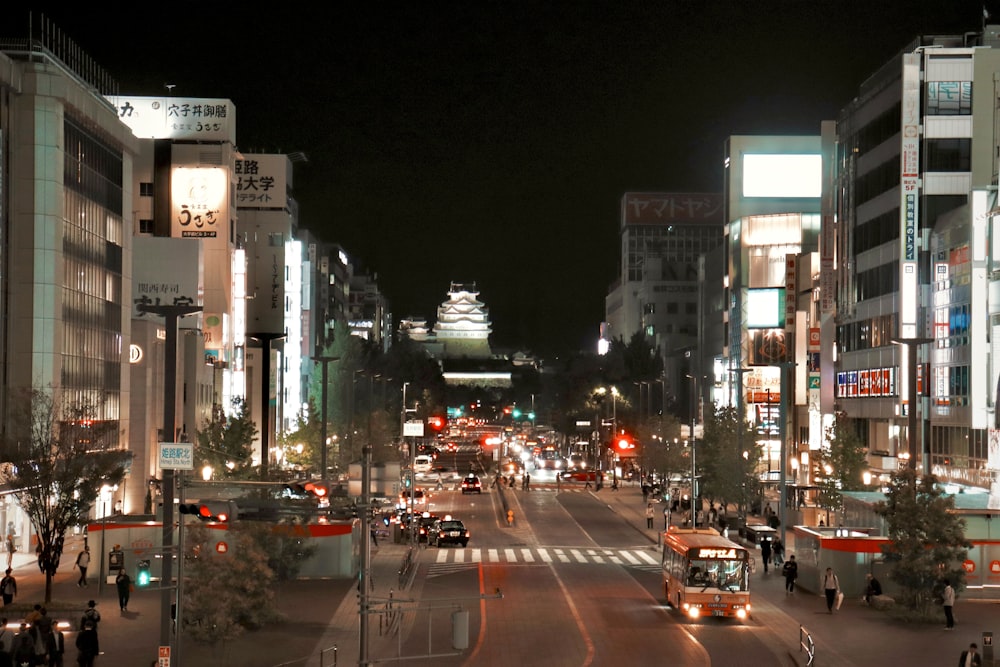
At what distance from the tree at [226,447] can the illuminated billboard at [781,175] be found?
65282mm

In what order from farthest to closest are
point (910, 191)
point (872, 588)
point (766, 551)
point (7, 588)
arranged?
point (910, 191) < point (766, 551) < point (872, 588) < point (7, 588)

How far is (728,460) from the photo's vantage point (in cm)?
6969

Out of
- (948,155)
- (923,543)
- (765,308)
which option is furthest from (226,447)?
(765,308)

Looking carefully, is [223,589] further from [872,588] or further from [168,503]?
[872,588]

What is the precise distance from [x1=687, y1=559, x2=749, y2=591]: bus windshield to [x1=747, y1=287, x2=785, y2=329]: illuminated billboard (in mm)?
71520

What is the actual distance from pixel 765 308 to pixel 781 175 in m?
20.0

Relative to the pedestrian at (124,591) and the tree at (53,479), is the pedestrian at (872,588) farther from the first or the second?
the tree at (53,479)

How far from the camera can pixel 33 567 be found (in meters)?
49.6

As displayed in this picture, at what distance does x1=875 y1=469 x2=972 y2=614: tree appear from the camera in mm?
36312

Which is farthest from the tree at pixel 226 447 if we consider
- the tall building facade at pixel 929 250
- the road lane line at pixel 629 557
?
the tall building facade at pixel 929 250

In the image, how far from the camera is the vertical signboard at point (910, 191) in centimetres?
6556

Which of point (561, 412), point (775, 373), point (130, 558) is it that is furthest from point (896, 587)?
point (561, 412)

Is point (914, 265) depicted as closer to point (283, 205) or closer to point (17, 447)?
point (17, 447)

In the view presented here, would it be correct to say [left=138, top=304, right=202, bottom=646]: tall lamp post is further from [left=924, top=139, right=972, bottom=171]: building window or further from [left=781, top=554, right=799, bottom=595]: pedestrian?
[left=924, top=139, right=972, bottom=171]: building window
